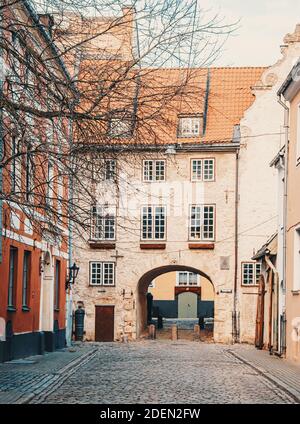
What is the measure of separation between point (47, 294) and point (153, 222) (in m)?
14.7

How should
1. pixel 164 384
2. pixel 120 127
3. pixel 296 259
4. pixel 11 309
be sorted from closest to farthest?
1. pixel 120 127
2. pixel 164 384
3. pixel 11 309
4. pixel 296 259

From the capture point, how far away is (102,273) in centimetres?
4359

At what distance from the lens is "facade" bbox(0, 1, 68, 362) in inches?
563

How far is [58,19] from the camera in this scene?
1400 centimetres

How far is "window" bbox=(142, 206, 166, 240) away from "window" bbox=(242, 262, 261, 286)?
4212mm

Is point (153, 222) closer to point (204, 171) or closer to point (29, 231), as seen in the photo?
point (204, 171)

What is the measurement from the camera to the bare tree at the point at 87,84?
13734mm

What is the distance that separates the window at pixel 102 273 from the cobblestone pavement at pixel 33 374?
15.2 m

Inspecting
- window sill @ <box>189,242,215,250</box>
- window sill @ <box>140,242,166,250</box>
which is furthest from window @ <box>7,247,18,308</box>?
window sill @ <box>189,242,215,250</box>

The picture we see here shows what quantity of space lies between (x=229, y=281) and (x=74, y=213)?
28140mm

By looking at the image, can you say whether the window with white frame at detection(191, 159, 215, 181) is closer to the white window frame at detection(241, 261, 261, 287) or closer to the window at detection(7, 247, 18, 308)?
the white window frame at detection(241, 261, 261, 287)

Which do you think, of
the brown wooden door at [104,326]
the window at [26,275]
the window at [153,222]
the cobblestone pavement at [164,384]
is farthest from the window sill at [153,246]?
the cobblestone pavement at [164,384]

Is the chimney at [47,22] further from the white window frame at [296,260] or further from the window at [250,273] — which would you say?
the window at [250,273]

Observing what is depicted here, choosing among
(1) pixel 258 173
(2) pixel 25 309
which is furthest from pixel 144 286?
(2) pixel 25 309
